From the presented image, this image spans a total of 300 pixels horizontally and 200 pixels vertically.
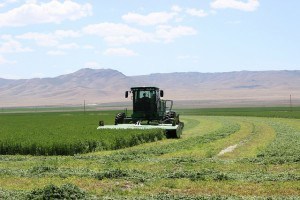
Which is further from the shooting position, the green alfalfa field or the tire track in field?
the tire track in field

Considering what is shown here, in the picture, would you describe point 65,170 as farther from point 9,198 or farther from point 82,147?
point 82,147

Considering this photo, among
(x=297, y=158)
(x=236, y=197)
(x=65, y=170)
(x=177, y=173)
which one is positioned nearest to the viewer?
(x=236, y=197)

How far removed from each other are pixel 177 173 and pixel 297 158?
5691 millimetres

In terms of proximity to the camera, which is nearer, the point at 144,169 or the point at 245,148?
the point at 144,169

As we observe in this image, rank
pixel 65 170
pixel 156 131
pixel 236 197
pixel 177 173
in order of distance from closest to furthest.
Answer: pixel 236 197 → pixel 177 173 → pixel 65 170 → pixel 156 131

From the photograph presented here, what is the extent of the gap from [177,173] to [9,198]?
5.46 meters

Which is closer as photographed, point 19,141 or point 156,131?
point 19,141

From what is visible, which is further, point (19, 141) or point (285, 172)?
point (19, 141)

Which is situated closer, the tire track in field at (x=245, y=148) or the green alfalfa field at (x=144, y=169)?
the green alfalfa field at (x=144, y=169)

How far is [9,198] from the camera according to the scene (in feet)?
41.0

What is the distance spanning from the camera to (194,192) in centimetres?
1342

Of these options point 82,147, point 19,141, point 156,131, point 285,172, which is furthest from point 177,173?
point 156,131

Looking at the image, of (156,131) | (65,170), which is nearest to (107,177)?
(65,170)

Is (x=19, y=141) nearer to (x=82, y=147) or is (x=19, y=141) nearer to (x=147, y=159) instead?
(x=82, y=147)
